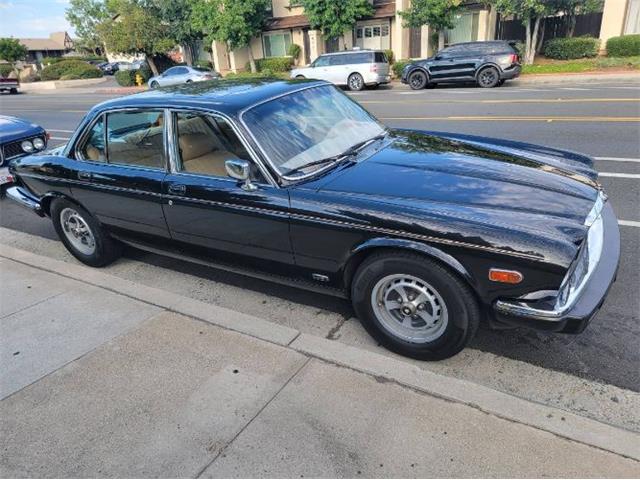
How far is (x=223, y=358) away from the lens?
10.7 feet

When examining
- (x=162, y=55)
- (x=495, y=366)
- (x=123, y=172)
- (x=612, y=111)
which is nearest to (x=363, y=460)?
(x=495, y=366)

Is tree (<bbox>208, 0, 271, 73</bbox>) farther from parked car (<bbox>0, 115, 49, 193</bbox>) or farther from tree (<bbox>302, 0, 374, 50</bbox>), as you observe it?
parked car (<bbox>0, 115, 49, 193</bbox>)

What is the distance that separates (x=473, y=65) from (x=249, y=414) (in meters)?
17.2

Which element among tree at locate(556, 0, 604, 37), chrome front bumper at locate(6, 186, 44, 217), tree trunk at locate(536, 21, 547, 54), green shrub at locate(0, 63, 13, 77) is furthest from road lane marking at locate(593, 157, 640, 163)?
green shrub at locate(0, 63, 13, 77)

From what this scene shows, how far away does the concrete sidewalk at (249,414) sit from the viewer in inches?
93.2

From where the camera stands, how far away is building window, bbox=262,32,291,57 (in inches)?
1261

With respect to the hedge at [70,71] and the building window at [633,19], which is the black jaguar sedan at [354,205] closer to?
the building window at [633,19]

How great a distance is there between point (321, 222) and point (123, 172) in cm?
196

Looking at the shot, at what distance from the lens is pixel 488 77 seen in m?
17.1

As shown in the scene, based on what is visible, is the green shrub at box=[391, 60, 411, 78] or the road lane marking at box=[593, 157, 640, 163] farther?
the green shrub at box=[391, 60, 411, 78]

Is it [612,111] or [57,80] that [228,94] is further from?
[57,80]

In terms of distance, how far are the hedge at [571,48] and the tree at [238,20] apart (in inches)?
668

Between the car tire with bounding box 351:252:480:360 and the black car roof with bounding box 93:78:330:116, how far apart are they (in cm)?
154

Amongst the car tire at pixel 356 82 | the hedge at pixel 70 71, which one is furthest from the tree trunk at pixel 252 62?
the hedge at pixel 70 71
